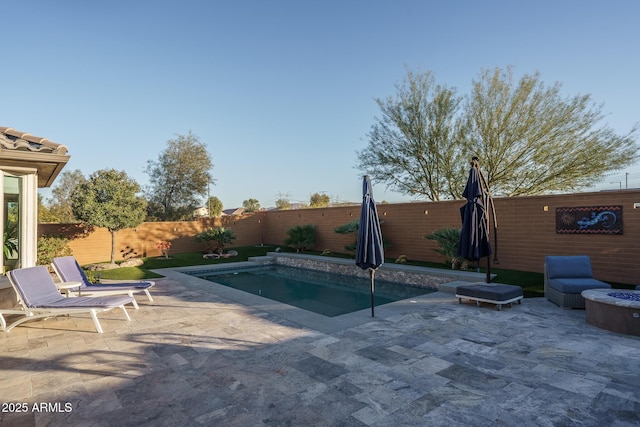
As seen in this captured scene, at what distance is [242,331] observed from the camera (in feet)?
18.1

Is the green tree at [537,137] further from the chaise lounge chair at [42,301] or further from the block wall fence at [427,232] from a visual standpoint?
the chaise lounge chair at [42,301]

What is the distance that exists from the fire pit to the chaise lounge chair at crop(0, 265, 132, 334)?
789 cm

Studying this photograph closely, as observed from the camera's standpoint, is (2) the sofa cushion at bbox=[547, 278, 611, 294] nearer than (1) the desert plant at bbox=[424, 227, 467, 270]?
A: Yes

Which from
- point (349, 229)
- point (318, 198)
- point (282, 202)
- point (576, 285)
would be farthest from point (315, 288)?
point (318, 198)

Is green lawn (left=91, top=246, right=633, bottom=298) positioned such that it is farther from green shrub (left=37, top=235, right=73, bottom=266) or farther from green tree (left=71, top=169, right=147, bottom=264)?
green tree (left=71, top=169, right=147, bottom=264)

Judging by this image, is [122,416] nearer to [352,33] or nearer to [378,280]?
[378,280]

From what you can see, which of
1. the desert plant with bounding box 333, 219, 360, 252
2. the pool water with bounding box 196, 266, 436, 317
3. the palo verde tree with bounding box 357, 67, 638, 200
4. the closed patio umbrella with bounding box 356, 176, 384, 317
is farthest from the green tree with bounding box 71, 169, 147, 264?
the closed patio umbrella with bounding box 356, 176, 384, 317

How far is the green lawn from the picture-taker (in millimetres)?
8555

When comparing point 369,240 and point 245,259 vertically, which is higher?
point 369,240

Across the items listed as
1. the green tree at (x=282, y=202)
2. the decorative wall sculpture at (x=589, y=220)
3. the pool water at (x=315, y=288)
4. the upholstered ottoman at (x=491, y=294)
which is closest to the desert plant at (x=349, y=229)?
the pool water at (x=315, y=288)

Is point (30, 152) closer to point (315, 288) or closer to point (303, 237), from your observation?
point (315, 288)

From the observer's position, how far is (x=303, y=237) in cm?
1753

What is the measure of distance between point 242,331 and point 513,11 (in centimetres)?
1152

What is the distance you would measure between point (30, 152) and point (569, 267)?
35.6 ft
